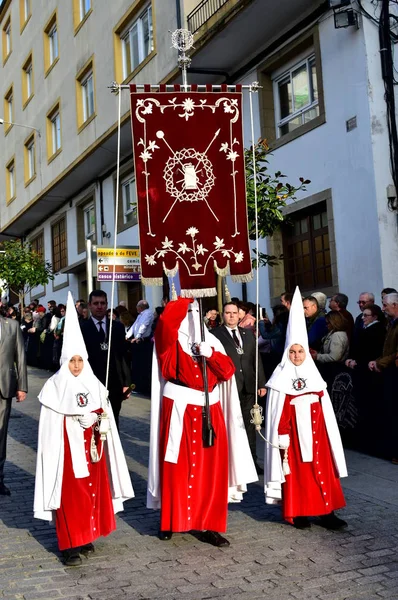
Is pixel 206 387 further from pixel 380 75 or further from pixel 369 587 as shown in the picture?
pixel 380 75

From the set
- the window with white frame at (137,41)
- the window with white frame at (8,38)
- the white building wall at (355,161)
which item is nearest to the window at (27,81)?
the window with white frame at (8,38)

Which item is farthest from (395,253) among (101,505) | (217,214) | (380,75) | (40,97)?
(40,97)

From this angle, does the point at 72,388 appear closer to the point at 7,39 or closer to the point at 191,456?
the point at 191,456

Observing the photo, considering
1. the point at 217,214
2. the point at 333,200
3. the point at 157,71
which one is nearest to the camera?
the point at 217,214

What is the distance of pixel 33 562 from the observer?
5238 mm

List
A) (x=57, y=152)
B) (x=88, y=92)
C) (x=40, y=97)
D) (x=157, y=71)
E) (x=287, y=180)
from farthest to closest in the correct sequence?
(x=40, y=97) < (x=57, y=152) < (x=88, y=92) < (x=157, y=71) < (x=287, y=180)

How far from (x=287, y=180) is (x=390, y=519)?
29.6ft

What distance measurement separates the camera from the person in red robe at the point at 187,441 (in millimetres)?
5625

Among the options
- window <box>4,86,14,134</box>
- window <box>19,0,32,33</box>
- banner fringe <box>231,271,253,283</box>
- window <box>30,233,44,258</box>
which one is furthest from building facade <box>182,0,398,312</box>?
window <box>4,86,14,134</box>

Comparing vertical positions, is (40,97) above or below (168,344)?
above

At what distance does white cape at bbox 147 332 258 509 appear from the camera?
586 cm

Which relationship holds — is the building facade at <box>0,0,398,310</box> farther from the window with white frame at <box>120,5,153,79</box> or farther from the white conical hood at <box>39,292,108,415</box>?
the white conical hood at <box>39,292,108,415</box>

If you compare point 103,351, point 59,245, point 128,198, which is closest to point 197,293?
point 103,351

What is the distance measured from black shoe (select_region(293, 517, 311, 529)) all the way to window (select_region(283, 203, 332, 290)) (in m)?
7.75
